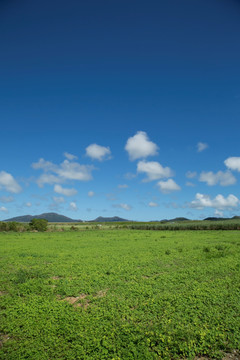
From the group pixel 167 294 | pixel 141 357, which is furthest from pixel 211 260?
pixel 141 357

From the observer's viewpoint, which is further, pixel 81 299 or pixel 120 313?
pixel 81 299

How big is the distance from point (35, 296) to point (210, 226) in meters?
61.7

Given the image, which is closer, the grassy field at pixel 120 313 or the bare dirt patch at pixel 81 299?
the grassy field at pixel 120 313

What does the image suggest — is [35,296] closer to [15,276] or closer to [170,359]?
[15,276]

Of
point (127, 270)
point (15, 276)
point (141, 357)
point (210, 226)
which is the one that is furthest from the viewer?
point (210, 226)

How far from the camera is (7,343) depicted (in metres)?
6.19

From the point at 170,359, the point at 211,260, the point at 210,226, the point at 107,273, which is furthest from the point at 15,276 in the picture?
the point at 210,226

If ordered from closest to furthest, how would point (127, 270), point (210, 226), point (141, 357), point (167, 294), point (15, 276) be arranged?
1. point (141, 357)
2. point (167, 294)
3. point (15, 276)
4. point (127, 270)
5. point (210, 226)

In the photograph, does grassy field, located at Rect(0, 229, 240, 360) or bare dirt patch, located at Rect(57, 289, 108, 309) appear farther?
bare dirt patch, located at Rect(57, 289, 108, 309)

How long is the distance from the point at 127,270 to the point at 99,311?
536 centimetres

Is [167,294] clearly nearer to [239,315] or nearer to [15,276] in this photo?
[239,315]

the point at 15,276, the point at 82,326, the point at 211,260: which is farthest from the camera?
the point at 211,260

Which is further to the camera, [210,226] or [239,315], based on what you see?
[210,226]

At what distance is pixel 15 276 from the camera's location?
12055 mm
